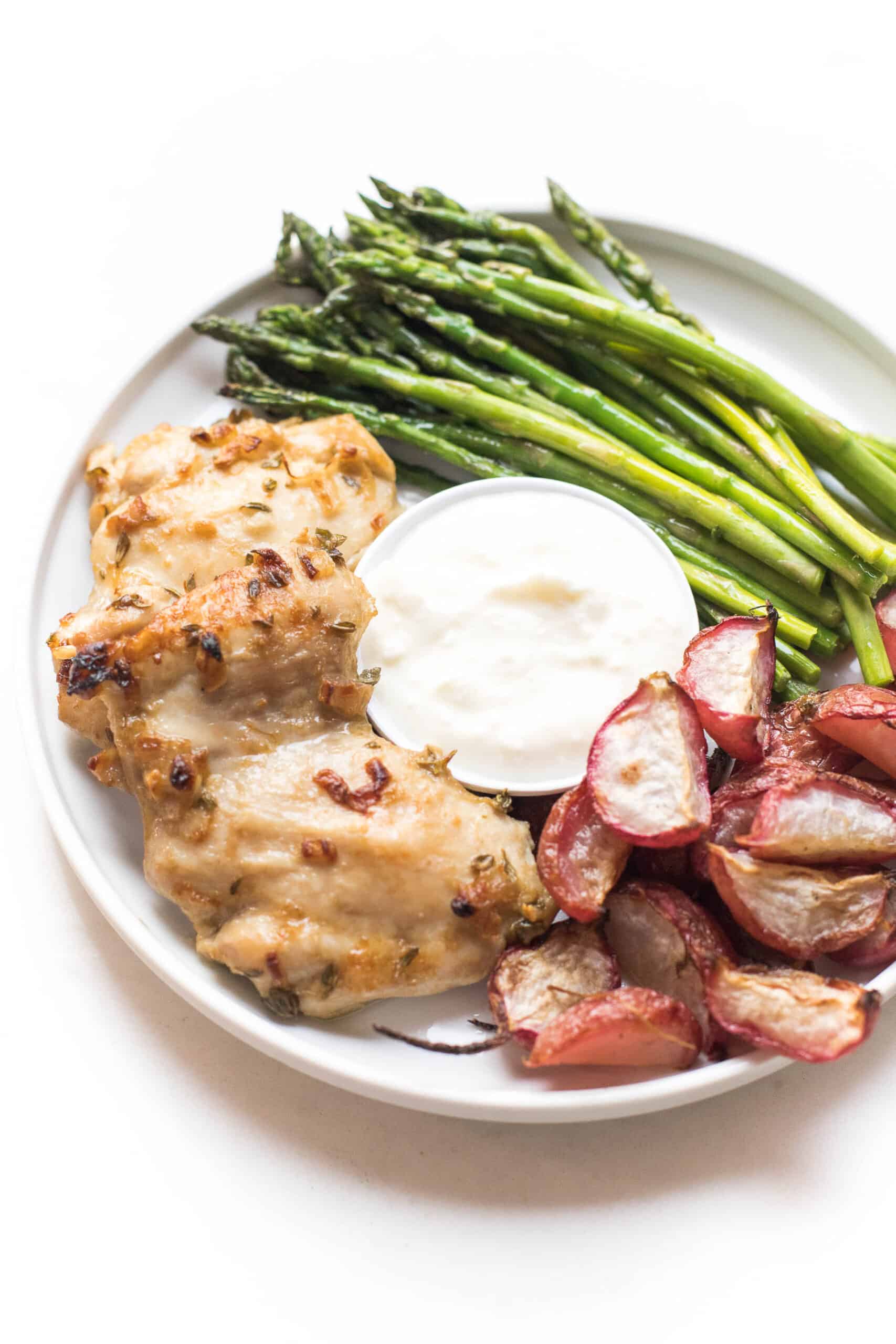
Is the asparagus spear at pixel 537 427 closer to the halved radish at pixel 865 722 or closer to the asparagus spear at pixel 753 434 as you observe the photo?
the asparagus spear at pixel 753 434

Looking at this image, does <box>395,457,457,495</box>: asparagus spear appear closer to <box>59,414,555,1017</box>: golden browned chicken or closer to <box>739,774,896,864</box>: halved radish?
<box>59,414,555,1017</box>: golden browned chicken

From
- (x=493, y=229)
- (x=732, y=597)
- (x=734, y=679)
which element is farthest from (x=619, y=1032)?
(x=493, y=229)

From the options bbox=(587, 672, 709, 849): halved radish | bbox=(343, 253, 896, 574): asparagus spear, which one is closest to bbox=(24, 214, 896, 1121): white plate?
bbox=(343, 253, 896, 574): asparagus spear

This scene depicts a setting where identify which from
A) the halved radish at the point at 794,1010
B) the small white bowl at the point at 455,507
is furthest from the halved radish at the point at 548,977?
the small white bowl at the point at 455,507

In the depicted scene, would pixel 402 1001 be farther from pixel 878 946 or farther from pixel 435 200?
pixel 435 200

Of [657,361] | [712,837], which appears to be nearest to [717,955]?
[712,837]
